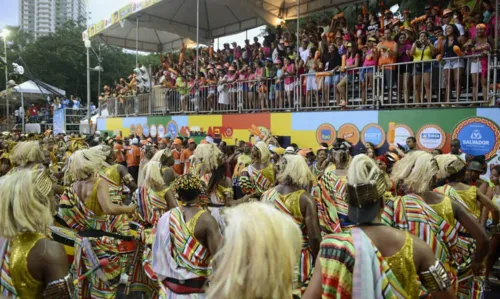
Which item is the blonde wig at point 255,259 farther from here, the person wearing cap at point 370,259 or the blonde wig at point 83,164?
the blonde wig at point 83,164

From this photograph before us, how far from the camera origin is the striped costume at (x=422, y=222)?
3213 mm

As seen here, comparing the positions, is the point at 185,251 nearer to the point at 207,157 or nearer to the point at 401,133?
the point at 207,157

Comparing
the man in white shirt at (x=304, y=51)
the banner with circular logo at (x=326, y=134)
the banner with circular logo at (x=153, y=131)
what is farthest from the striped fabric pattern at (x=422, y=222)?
the banner with circular logo at (x=153, y=131)

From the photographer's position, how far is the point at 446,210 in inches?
130

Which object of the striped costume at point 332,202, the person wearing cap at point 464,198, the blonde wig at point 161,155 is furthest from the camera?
the blonde wig at point 161,155

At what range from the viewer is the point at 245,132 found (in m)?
12.3

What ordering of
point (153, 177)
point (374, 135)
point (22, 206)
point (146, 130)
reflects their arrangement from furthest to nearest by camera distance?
1. point (146, 130)
2. point (374, 135)
3. point (153, 177)
4. point (22, 206)

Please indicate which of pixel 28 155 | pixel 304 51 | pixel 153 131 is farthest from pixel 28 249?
pixel 153 131

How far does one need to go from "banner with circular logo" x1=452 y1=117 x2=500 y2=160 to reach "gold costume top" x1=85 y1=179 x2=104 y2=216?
633 cm

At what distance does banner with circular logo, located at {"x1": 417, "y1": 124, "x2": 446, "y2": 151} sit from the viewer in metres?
8.22

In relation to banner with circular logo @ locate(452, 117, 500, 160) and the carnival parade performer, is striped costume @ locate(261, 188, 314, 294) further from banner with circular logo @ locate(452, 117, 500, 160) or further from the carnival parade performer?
banner with circular logo @ locate(452, 117, 500, 160)

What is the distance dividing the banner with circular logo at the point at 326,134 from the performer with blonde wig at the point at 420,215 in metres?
6.42

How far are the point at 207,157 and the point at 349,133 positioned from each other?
407 cm

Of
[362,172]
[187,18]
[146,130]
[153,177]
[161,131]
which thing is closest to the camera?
[362,172]
